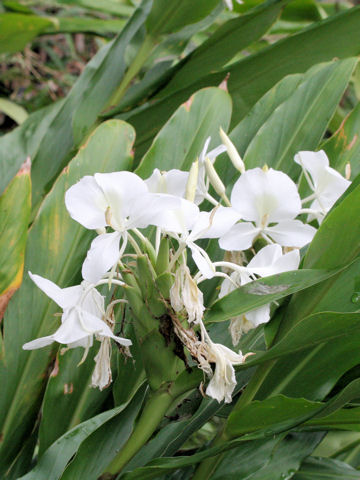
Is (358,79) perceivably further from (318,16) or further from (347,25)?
(347,25)

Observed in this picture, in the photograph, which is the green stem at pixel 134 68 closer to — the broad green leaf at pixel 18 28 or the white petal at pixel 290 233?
the broad green leaf at pixel 18 28

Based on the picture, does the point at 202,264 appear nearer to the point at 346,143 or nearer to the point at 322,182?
the point at 322,182

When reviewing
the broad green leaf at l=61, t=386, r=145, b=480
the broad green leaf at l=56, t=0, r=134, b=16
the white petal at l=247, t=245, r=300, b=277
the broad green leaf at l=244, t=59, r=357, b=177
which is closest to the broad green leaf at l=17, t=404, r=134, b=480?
the broad green leaf at l=61, t=386, r=145, b=480

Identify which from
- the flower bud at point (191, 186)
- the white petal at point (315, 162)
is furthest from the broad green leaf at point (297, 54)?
the flower bud at point (191, 186)

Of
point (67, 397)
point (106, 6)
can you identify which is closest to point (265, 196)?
point (67, 397)

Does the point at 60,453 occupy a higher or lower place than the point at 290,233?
lower

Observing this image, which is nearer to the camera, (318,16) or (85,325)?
(85,325)

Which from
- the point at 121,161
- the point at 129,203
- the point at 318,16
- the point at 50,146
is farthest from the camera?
the point at 318,16

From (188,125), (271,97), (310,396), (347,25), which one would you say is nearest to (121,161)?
(188,125)
